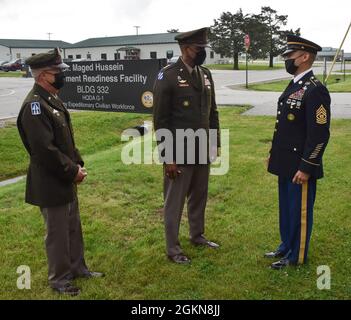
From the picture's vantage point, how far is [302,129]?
371 centimetres

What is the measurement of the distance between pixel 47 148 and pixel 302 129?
1990mm

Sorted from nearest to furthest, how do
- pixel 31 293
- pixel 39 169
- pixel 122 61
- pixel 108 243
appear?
1. pixel 39 169
2. pixel 31 293
3. pixel 108 243
4. pixel 122 61

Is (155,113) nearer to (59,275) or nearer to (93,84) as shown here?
(59,275)

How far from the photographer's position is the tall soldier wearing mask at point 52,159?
3.25 metres

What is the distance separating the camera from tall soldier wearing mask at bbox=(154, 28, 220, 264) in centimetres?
393

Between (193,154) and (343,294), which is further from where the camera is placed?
(193,154)

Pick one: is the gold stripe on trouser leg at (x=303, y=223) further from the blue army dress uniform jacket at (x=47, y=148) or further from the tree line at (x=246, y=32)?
the tree line at (x=246, y=32)

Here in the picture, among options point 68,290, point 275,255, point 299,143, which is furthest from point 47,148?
point 275,255

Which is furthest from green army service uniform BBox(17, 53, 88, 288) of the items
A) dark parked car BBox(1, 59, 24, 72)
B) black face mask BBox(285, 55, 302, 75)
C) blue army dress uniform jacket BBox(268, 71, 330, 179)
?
dark parked car BBox(1, 59, 24, 72)

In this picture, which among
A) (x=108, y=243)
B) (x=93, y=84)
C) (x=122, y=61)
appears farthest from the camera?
(x=93, y=84)

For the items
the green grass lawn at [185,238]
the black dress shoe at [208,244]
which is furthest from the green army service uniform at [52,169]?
the black dress shoe at [208,244]

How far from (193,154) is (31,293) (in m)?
1.80

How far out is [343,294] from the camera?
354 cm

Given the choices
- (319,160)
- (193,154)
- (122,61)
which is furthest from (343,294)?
(122,61)
